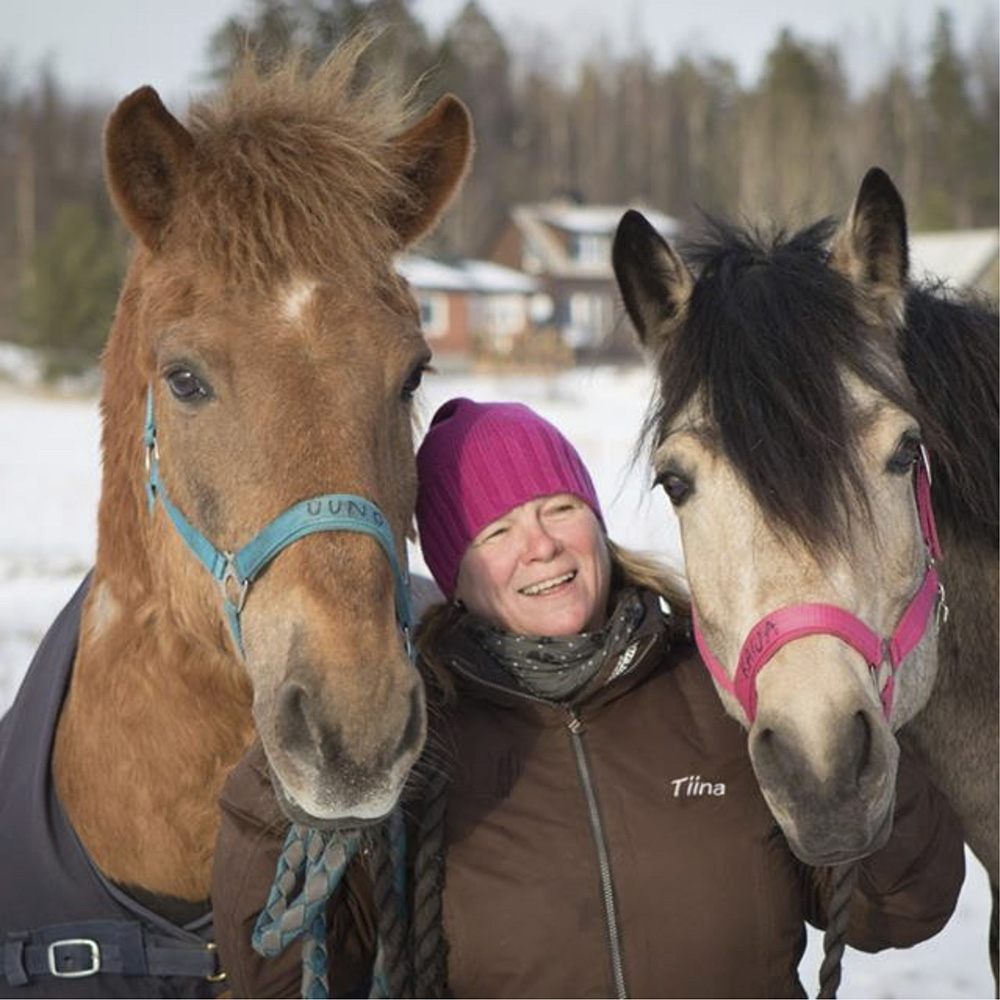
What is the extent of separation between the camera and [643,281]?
2.63 m

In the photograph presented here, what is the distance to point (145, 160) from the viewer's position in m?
2.57

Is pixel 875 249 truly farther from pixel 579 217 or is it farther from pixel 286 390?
pixel 579 217

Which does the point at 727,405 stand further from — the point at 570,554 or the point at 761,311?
the point at 570,554

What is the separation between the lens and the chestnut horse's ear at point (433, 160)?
2758 mm

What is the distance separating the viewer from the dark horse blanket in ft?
8.73

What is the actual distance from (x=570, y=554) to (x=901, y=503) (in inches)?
26.0

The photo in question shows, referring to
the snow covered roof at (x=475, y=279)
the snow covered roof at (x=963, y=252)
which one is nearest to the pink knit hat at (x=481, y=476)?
the snow covered roof at (x=963, y=252)

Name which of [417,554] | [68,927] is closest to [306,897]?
[68,927]

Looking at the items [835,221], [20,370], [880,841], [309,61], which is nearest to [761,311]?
[835,221]

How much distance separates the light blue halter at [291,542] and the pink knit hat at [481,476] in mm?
223

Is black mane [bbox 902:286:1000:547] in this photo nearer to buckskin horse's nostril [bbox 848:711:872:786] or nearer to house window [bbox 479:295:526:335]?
buckskin horse's nostril [bbox 848:711:872:786]

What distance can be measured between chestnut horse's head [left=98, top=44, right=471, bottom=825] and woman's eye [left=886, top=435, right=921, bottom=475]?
3.08 feet

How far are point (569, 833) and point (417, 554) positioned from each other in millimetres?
7381

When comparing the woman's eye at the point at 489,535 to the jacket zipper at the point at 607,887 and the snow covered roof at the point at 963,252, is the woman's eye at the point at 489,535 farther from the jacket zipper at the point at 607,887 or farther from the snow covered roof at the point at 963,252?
the snow covered roof at the point at 963,252
